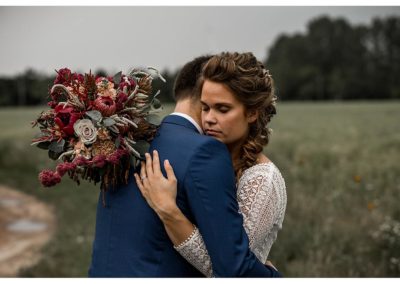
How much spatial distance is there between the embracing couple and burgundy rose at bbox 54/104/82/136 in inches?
15.6

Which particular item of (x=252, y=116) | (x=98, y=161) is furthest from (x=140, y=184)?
(x=252, y=116)

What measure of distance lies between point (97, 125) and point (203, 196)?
623 mm

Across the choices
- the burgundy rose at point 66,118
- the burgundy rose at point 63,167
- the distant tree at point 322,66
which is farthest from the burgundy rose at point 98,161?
the distant tree at point 322,66

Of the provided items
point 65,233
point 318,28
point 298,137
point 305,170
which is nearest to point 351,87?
point 318,28

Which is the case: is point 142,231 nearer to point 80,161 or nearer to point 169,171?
point 169,171

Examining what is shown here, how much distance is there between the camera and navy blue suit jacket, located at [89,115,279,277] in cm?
248

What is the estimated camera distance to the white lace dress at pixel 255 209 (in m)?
2.64

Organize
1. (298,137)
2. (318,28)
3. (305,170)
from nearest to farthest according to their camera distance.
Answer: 1. (305,170)
2. (298,137)
3. (318,28)

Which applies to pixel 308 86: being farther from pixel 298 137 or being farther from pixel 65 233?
pixel 65 233

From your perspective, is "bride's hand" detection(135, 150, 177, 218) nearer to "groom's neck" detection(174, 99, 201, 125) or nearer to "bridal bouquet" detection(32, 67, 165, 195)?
"bridal bouquet" detection(32, 67, 165, 195)

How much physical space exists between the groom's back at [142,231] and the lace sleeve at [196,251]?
91mm

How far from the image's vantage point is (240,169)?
307 centimetres
